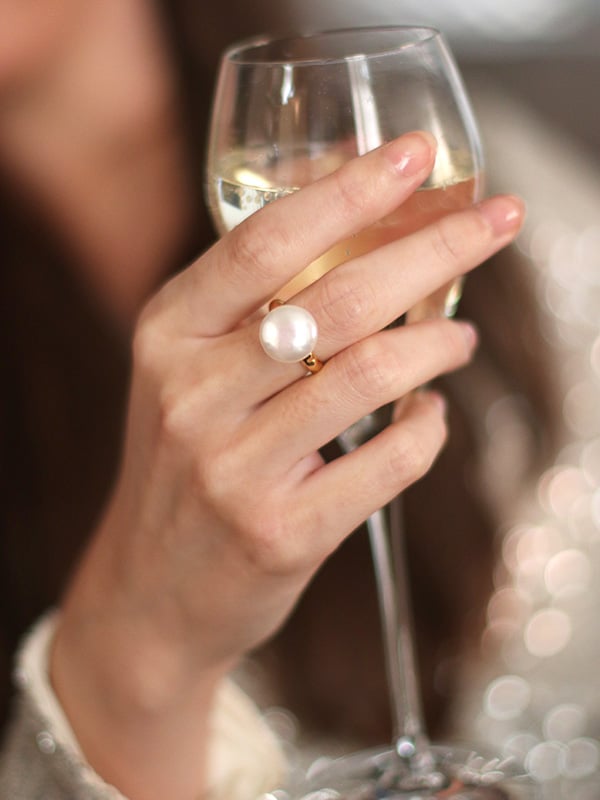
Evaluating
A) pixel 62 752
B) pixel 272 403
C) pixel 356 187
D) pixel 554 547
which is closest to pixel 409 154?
pixel 356 187

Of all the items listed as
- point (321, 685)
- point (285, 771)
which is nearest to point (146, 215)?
point (321, 685)

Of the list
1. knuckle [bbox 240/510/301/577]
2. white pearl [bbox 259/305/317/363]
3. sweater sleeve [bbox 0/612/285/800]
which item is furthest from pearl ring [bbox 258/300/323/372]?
sweater sleeve [bbox 0/612/285/800]

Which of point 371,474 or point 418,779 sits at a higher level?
point 371,474

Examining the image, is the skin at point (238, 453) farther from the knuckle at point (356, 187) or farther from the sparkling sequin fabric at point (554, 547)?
the sparkling sequin fabric at point (554, 547)

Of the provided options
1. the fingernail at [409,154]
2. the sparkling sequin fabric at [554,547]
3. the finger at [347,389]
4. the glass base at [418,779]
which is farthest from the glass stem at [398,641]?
the sparkling sequin fabric at [554,547]

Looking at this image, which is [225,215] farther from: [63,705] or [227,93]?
[63,705]

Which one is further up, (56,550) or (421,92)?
(421,92)

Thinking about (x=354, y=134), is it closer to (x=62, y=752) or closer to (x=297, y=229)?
(x=297, y=229)
